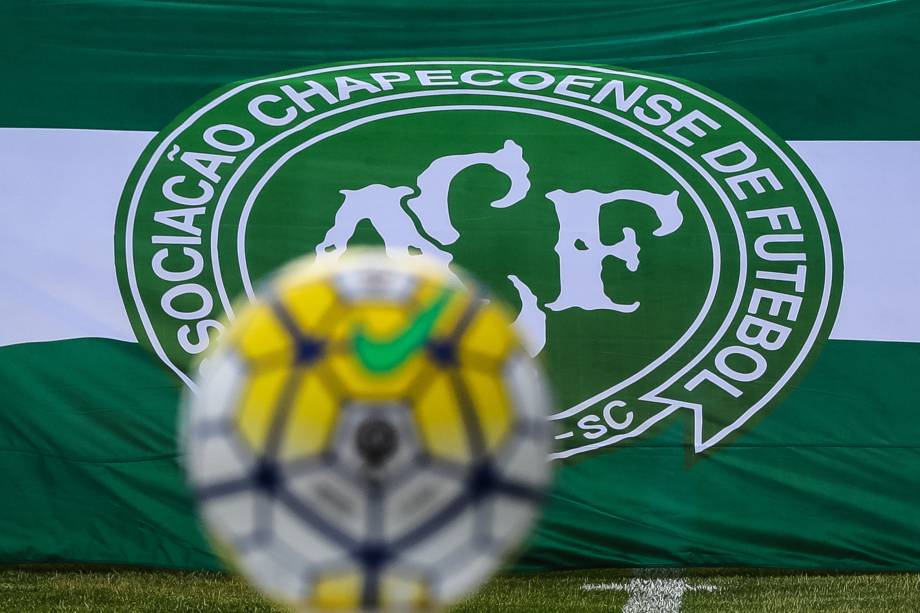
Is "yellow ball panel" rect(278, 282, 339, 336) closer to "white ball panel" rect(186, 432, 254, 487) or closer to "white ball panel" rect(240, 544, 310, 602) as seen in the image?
"white ball panel" rect(186, 432, 254, 487)

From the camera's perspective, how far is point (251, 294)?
15.9 ft

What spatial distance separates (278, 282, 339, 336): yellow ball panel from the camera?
5.42ft

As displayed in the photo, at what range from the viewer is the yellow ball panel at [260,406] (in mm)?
1593

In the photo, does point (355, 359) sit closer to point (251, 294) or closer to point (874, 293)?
point (251, 294)

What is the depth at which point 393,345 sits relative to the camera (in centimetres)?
162


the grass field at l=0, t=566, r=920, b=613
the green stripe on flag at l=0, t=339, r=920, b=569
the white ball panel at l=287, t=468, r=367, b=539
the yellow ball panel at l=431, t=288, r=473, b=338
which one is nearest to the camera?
the white ball panel at l=287, t=468, r=367, b=539

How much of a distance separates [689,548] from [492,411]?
337cm

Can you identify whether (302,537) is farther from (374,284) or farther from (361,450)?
(374,284)

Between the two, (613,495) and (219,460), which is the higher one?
(219,460)

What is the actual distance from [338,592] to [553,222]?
11.4 ft

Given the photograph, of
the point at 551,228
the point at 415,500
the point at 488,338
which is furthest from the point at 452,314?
the point at 551,228

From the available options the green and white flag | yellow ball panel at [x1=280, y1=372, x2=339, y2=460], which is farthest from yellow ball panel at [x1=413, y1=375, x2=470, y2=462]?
the green and white flag

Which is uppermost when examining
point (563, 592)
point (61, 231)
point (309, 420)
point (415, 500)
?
point (61, 231)

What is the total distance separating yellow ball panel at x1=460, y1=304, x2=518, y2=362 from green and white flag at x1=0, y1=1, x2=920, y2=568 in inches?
118
